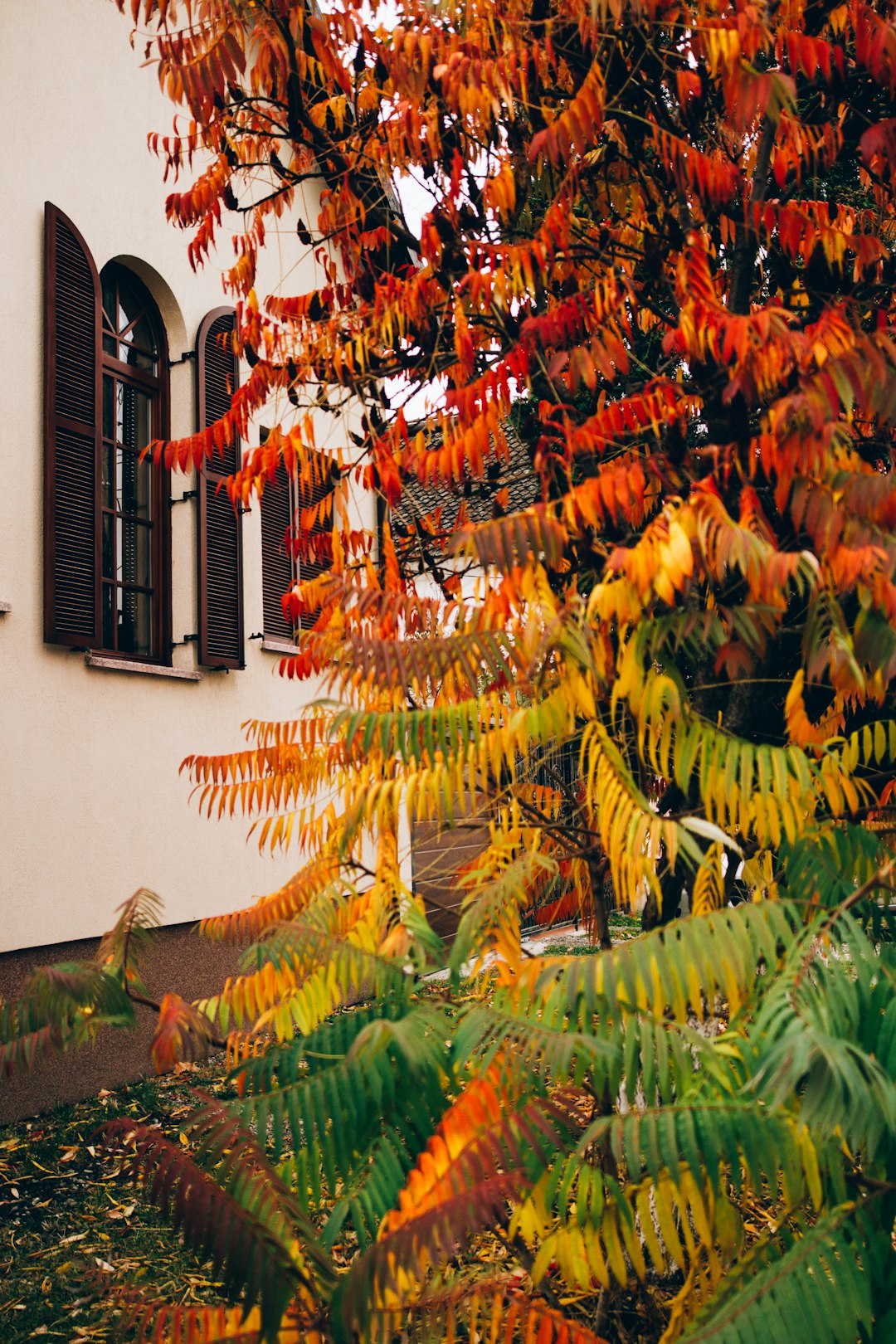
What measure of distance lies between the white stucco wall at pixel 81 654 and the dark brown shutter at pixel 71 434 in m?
0.07

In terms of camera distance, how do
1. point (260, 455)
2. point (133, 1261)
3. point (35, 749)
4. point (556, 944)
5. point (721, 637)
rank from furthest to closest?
point (556, 944)
point (35, 749)
point (133, 1261)
point (260, 455)
point (721, 637)

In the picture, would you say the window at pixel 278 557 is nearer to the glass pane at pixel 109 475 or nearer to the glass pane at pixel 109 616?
the glass pane at pixel 109 475

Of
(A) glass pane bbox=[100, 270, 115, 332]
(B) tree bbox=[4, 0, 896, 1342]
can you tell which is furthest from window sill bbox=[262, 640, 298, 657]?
(B) tree bbox=[4, 0, 896, 1342]

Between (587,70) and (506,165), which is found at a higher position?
(587,70)

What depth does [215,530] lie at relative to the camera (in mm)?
7320

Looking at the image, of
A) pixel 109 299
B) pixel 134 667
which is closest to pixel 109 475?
pixel 109 299

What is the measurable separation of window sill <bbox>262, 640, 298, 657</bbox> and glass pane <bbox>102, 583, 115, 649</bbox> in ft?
4.36

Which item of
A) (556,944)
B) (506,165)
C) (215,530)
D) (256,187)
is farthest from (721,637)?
(556,944)

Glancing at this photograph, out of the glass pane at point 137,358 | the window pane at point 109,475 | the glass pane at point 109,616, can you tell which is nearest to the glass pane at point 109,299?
the glass pane at point 137,358

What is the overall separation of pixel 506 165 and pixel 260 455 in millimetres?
1112

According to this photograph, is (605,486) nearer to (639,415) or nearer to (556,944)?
(639,415)

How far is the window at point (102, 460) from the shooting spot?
593 centimetres

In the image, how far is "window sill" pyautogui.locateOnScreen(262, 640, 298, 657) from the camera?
7.85 meters

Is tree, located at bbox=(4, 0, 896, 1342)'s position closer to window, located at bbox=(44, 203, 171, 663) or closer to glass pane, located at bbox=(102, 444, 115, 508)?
window, located at bbox=(44, 203, 171, 663)
